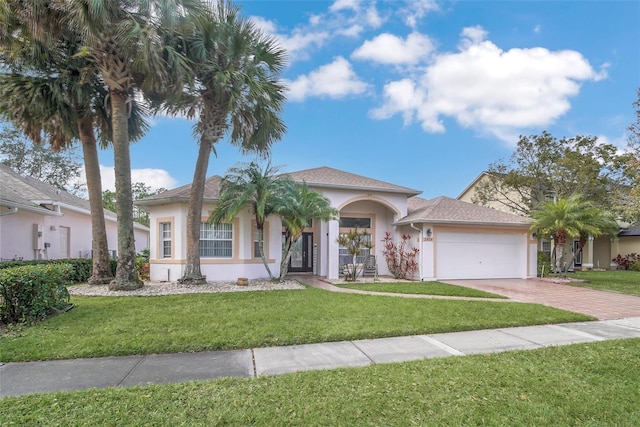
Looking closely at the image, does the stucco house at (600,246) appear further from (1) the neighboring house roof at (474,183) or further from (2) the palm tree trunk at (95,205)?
(2) the palm tree trunk at (95,205)

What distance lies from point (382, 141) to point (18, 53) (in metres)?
16.8

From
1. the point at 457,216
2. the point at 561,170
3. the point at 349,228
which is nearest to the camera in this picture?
the point at 457,216

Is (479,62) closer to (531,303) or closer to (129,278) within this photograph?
(531,303)

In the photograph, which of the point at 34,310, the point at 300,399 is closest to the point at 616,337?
the point at 300,399

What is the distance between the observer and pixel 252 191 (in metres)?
12.3

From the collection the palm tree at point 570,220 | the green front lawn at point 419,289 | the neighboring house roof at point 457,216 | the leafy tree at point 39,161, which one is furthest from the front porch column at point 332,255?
the leafy tree at point 39,161

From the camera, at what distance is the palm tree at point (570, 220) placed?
570 inches

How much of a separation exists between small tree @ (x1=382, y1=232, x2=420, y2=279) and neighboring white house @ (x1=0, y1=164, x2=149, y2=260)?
49.0ft

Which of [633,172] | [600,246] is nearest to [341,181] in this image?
[633,172]

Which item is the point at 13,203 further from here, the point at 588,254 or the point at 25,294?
the point at 588,254

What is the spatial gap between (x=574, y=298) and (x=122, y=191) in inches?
592

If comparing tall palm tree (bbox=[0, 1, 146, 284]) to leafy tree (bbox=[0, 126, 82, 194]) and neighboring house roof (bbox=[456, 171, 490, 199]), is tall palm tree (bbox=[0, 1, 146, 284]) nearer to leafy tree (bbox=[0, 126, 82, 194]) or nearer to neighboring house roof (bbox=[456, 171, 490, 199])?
leafy tree (bbox=[0, 126, 82, 194])

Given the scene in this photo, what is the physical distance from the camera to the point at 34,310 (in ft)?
21.8

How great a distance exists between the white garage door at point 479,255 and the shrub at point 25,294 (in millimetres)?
13653
